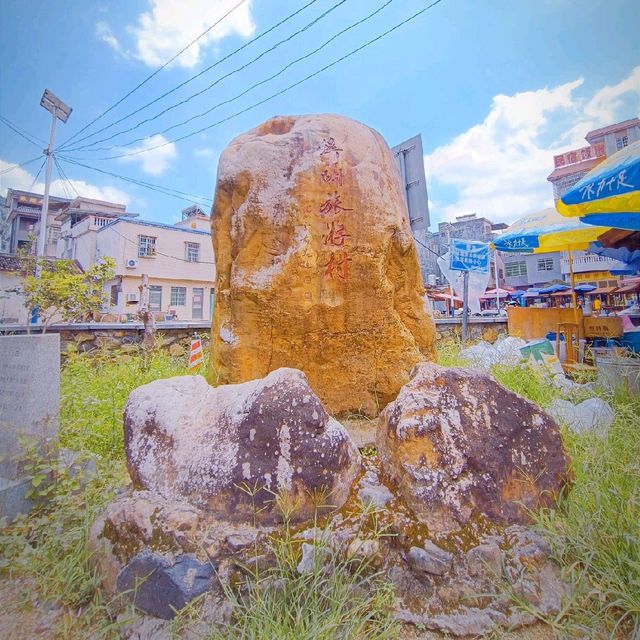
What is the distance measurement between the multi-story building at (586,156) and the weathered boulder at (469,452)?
22299mm

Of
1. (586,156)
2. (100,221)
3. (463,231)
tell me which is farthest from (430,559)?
(463,231)

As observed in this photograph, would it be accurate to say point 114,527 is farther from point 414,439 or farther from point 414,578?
point 414,439

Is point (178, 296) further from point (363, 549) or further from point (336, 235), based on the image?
point (363, 549)

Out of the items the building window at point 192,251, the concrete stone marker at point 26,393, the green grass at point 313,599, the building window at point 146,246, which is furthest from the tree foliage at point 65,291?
the building window at point 192,251

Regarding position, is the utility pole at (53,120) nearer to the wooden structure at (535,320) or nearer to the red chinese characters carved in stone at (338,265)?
the red chinese characters carved in stone at (338,265)

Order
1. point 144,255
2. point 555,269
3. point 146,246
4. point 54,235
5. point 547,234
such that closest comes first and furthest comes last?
point 547,234 < point 144,255 < point 146,246 < point 54,235 < point 555,269

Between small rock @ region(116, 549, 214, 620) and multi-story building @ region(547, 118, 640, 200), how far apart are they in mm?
23563

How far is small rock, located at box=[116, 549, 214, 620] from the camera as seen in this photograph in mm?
1396

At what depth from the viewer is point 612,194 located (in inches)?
148

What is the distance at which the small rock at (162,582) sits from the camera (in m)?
1.40

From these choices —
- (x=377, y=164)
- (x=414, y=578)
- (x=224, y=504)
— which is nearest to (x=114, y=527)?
(x=224, y=504)

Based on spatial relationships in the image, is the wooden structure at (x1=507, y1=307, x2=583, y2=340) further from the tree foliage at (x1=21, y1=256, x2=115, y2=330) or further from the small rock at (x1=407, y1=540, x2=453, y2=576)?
the tree foliage at (x1=21, y1=256, x2=115, y2=330)

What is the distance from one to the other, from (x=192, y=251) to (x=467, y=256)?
1823cm

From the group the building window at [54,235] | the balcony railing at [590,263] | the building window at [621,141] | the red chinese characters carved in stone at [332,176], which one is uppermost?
the building window at [621,141]
